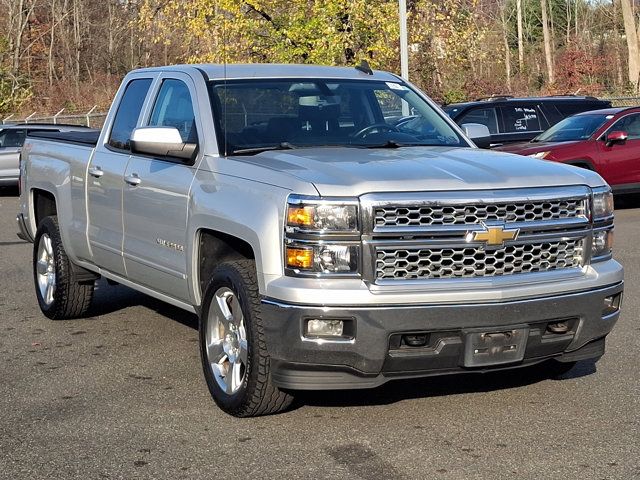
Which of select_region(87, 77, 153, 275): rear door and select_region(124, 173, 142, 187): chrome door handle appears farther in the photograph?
select_region(87, 77, 153, 275): rear door

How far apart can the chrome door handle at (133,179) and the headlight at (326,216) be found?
2051mm

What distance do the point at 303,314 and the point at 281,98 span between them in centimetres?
207

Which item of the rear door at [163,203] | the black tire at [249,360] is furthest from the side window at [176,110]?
the black tire at [249,360]

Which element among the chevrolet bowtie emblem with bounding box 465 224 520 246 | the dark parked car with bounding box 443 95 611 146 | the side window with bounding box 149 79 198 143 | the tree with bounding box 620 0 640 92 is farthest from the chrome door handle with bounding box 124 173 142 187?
the tree with bounding box 620 0 640 92

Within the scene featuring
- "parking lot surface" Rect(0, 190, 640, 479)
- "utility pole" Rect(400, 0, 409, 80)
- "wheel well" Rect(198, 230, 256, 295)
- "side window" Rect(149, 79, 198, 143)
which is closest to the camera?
"parking lot surface" Rect(0, 190, 640, 479)

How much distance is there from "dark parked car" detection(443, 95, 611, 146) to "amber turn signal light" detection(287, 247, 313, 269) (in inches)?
587

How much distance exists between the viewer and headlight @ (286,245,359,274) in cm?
550

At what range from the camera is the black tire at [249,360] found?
18.9 ft

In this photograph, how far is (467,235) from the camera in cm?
563

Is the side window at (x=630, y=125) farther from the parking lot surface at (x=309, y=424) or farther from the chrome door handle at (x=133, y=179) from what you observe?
the chrome door handle at (x=133, y=179)

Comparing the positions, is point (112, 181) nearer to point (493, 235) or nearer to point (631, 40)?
point (493, 235)

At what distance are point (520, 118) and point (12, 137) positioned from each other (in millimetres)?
11374

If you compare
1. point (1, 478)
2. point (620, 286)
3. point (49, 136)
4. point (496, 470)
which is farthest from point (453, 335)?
point (49, 136)

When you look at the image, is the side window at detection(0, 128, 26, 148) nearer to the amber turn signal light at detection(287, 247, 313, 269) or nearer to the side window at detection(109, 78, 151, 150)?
the side window at detection(109, 78, 151, 150)
